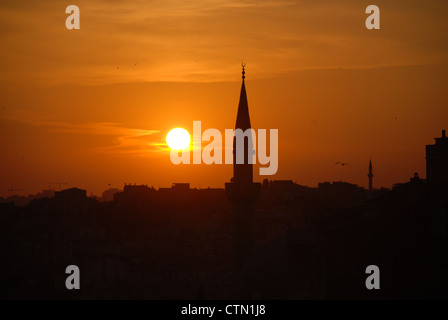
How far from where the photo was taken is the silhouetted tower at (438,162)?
33594 mm

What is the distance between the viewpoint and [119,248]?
73938 mm

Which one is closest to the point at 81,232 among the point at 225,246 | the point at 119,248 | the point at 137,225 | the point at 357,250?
the point at 119,248

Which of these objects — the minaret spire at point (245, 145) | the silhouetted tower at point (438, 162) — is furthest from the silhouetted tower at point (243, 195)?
the silhouetted tower at point (438, 162)

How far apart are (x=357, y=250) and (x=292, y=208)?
55.1 metres

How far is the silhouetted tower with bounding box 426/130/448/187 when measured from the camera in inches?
1323

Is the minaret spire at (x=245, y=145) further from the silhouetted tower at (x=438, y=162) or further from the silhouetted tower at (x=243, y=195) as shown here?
the silhouetted tower at (x=438, y=162)

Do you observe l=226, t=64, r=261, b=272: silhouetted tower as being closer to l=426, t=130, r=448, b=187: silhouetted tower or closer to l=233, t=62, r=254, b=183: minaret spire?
l=233, t=62, r=254, b=183: minaret spire

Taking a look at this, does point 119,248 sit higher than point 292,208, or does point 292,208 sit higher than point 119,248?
point 292,208

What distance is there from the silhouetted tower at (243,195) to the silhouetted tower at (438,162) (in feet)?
59.7

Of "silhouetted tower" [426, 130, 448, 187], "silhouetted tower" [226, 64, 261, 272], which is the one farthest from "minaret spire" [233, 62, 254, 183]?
"silhouetted tower" [426, 130, 448, 187]

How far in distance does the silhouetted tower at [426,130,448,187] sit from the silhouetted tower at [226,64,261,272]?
18.2 meters

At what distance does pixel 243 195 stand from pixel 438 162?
19251 mm
